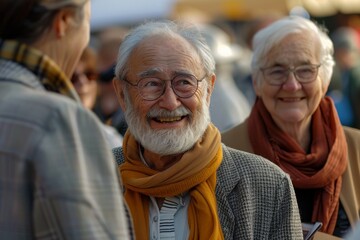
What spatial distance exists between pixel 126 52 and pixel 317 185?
129 cm

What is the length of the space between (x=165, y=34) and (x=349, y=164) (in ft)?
4.69

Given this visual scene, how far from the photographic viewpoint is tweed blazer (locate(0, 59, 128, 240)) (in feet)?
8.24

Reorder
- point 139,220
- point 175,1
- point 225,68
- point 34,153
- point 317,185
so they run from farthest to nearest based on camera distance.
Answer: point 175,1
point 225,68
point 317,185
point 139,220
point 34,153

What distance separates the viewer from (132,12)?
1756cm

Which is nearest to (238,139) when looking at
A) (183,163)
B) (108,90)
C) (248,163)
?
(248,163)

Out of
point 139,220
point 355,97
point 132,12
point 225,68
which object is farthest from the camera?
point 132,12

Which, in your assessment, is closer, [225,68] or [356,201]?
[356,201]

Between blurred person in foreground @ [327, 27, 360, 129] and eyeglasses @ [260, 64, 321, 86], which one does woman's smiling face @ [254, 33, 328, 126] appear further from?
blurred person in foreground @ [327, 27, 360, 129]

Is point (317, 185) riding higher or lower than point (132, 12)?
higher

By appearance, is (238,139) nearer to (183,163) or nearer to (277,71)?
(277,71)

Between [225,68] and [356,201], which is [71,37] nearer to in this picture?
[356,201]

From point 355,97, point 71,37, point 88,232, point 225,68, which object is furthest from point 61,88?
point 355,97

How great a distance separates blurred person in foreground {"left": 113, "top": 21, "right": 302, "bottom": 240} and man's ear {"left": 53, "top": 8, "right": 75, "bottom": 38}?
1.20m

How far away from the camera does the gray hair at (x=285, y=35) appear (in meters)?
5.09
